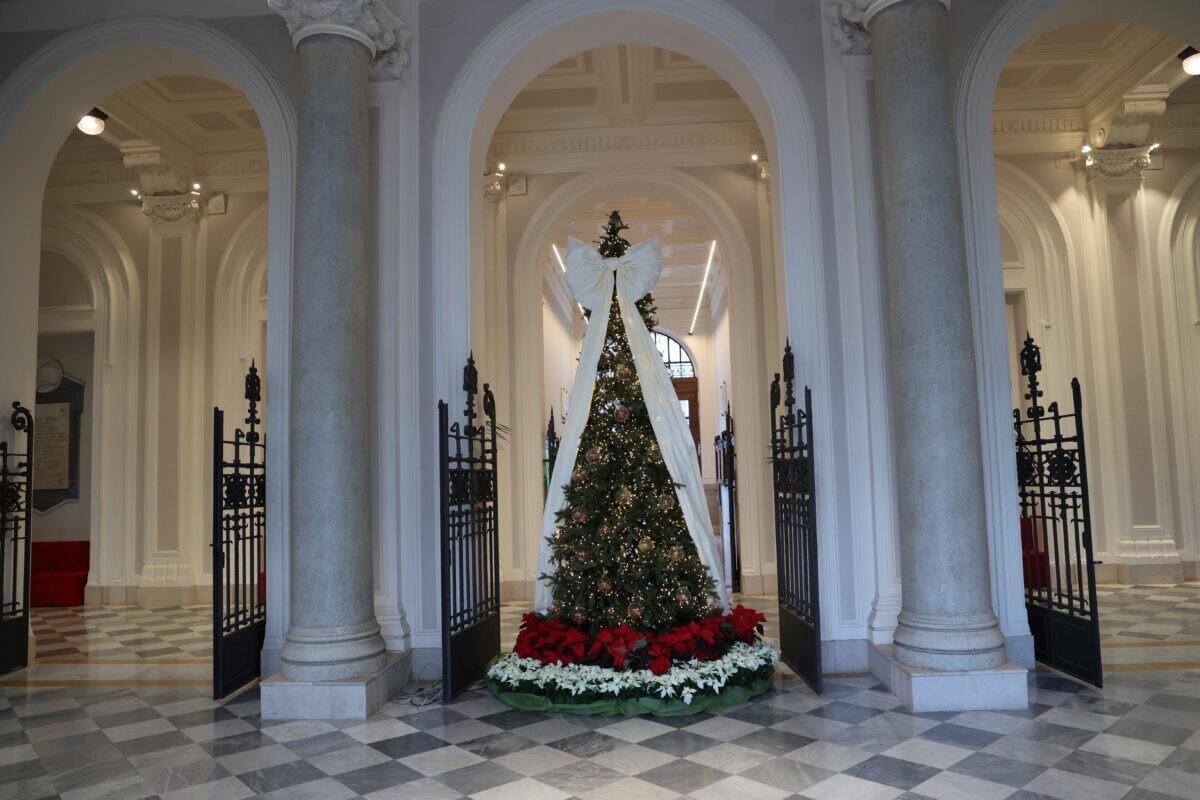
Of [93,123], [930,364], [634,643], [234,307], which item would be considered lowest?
[634,643]

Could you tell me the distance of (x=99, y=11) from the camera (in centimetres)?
650

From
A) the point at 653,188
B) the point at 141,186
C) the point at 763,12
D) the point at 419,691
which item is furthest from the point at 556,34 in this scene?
the point at 141,186

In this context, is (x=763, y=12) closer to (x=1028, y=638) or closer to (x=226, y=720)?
(x=1028, y=638)

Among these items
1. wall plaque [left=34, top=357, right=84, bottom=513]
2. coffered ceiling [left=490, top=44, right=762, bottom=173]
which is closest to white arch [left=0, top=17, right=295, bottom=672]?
coffered ceiling [left=490, top=44, right=762, bottom=173]

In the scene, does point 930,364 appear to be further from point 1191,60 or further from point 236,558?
point 1191,60

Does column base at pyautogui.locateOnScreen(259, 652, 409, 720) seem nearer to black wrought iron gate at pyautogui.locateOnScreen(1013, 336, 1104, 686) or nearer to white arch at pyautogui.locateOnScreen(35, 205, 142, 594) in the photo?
black wrought iron gate at pyautogui.locateOnScreen(1013, 336, 1104, 686)

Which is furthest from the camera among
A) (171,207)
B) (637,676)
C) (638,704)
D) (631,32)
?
(171,207)

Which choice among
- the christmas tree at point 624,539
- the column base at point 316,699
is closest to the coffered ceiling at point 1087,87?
the christmas tree at point 624,539

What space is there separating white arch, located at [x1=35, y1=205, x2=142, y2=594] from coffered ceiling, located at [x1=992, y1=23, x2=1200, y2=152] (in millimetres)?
9966

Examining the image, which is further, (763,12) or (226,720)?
(763,12)

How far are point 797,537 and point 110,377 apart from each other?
8398 millimetres

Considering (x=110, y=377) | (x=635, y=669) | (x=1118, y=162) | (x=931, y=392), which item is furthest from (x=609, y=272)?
(x=110, y=377)

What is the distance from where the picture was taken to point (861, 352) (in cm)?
584

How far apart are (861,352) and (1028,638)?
7.02 ft
